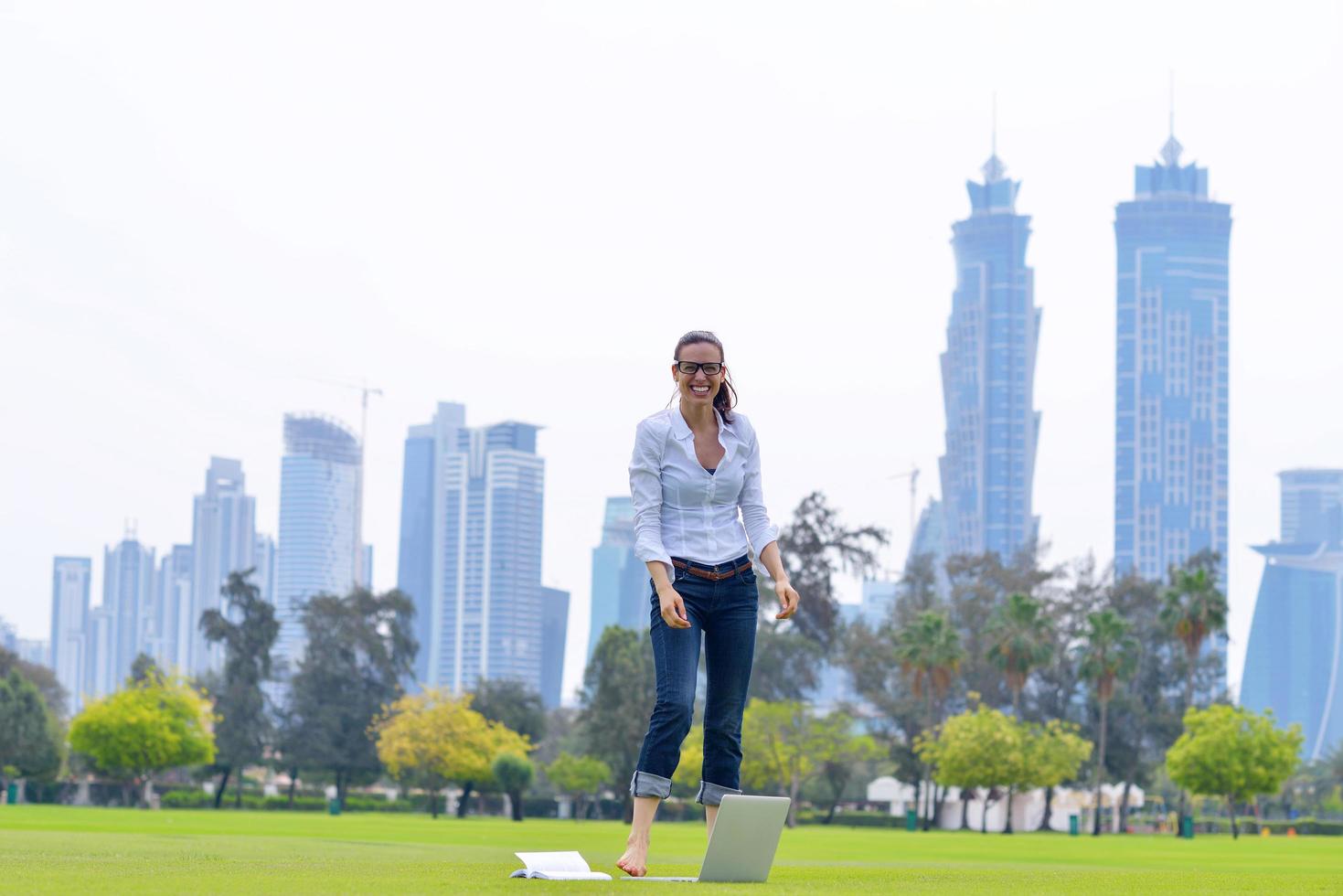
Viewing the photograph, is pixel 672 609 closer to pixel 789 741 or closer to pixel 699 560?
pixel 699 560

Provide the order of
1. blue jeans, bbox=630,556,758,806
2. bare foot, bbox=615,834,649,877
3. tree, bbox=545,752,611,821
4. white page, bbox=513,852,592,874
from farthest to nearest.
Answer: tree, bbox=545,752,611,821 → blue jeans, bbox=630,556,758,806 → bare foot, bbox=615,834,649,877 → white page, bbox=513,852,592,874

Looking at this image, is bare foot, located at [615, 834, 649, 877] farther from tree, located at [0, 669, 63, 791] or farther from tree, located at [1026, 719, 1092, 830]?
tree, located at [0, 669, 63, 791]

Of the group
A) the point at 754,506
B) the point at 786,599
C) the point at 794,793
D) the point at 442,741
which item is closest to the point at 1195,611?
the point at 794,793

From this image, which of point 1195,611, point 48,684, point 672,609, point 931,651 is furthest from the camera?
point 48,684

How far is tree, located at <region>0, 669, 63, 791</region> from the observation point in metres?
69.4

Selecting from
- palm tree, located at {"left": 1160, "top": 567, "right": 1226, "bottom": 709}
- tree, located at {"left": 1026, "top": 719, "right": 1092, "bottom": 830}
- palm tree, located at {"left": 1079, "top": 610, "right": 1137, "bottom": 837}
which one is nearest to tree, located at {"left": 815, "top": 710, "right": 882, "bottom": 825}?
tree, located at {"left": 1026, "top": 719, "right": 1092, "bottom": 830}

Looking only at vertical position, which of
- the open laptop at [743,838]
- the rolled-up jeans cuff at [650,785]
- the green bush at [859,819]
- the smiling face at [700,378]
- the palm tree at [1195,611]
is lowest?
the green bush at [859,819]

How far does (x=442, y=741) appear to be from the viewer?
71438mm

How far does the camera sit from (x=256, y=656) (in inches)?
3147

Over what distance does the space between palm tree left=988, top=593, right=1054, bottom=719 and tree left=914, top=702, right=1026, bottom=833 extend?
306 centimetres

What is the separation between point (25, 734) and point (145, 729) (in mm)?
9423

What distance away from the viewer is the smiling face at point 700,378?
7371 mm

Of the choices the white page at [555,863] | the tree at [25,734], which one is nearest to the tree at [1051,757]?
the tree at [25,734]

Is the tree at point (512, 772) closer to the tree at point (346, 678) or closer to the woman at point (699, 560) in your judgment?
the tree at point (346, 678)
